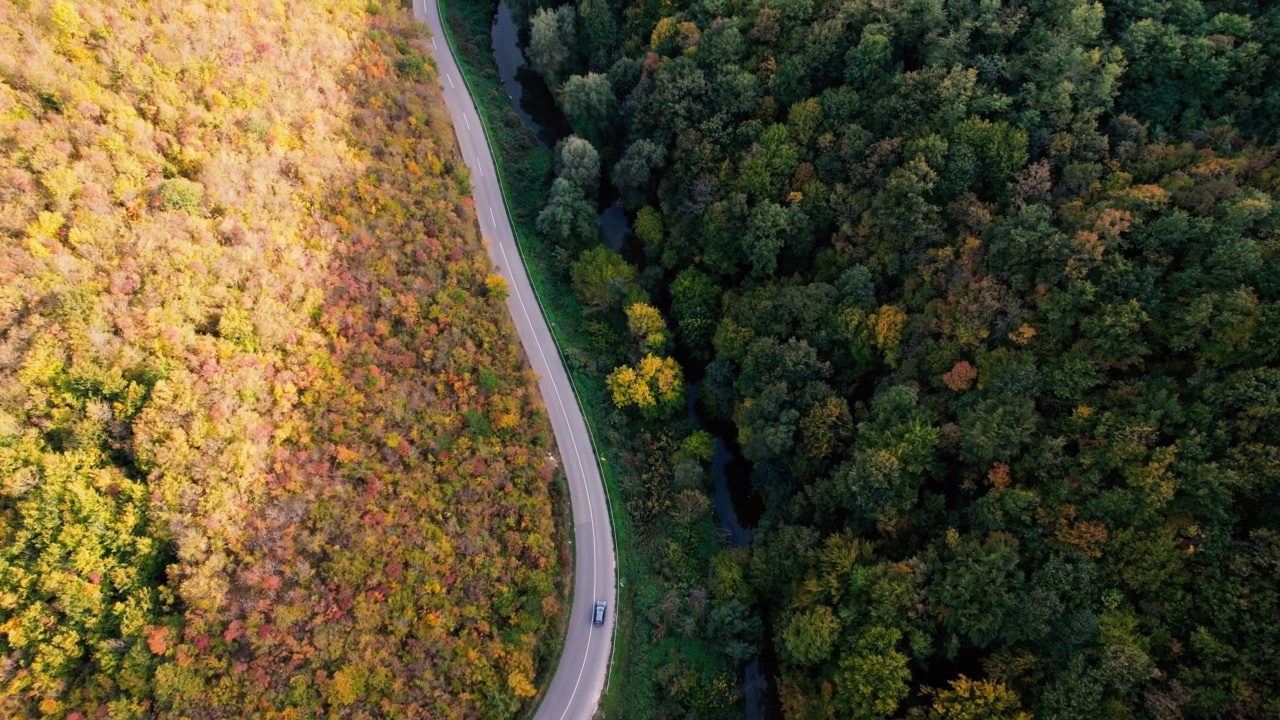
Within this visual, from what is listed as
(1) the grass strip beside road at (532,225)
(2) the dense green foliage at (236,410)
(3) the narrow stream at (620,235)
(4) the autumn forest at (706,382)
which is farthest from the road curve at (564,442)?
(3) the narrow stream at (620,235)

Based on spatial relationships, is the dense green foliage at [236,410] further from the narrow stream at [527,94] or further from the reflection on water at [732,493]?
the narrow stream at [527,94]

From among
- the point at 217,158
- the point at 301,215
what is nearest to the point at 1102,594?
the point at 301,215

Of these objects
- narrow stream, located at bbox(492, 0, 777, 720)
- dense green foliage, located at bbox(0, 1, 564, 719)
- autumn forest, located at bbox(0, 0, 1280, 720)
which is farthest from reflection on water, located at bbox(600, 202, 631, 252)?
dense green foliage, located at bbox(0, 1, 564, 719)

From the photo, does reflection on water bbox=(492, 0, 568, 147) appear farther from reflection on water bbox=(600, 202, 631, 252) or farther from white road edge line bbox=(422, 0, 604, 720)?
white road edge line bbox=(422, 0, 604, 720)

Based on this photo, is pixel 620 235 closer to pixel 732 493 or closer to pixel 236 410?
pixel 732 493

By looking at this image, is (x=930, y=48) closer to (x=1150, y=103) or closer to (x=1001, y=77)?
(x=1001, y=77)
